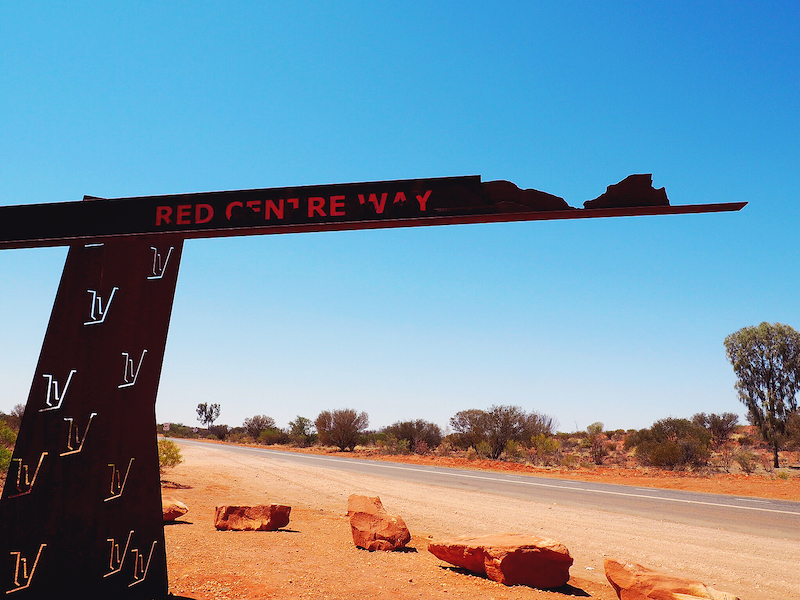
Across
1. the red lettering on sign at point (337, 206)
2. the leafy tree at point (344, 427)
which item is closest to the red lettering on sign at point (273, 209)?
the red lettering on sign at point (337, 206)

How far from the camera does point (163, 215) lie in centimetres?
414

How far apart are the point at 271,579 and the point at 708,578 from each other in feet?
17.9

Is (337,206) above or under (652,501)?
above

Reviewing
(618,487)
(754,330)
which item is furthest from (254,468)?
(754,330)

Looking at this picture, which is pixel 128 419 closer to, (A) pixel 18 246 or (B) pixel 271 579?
(A) pixel 18 246

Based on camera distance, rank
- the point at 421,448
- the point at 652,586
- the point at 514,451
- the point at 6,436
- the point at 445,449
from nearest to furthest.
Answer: the point at 652,586 → the point at 6,436 → the point at 514,451 → the point at 421,448 → the point at 445,449

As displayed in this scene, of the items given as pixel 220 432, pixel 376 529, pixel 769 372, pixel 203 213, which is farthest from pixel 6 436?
pixel 220 432

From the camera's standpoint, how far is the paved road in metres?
11.9

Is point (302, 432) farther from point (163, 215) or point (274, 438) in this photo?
point (163, 215)

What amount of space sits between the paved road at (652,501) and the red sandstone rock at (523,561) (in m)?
7.29

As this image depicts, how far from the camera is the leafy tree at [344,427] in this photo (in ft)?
163

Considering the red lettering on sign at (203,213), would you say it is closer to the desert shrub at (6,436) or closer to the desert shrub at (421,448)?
the desert shrub at (6,436)

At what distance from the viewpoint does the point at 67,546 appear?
4500 mm

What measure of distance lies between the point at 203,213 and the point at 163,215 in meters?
0.33
